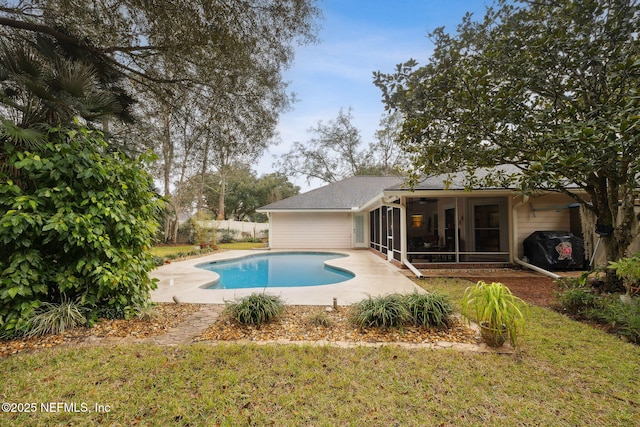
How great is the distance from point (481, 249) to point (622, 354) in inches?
306

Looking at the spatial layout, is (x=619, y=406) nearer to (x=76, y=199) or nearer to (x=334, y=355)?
(x=334, y=355)

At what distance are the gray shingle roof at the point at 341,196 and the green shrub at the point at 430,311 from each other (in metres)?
12.7

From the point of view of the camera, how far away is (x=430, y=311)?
4.25 m

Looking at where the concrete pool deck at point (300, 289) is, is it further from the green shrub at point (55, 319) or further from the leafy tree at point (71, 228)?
the green shrub at point (55, 319)

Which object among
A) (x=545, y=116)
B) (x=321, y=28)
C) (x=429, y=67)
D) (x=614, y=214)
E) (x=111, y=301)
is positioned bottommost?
(x=111, y=301)

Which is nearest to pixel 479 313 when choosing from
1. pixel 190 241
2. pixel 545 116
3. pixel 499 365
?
pixel 499 365

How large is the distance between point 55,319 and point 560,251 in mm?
11945

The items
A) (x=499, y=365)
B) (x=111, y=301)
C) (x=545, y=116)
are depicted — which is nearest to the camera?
(x=499, y=365)

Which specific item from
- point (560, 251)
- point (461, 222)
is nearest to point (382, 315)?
point (560, 251)

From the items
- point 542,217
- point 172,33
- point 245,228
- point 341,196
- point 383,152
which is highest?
point 383,152

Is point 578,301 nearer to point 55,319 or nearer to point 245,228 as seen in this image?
point 55,319

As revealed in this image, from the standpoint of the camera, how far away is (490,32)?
5473 millimetres

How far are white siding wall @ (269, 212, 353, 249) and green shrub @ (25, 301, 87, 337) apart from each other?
14495mm

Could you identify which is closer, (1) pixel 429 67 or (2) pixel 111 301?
(2) pixel 111 301
